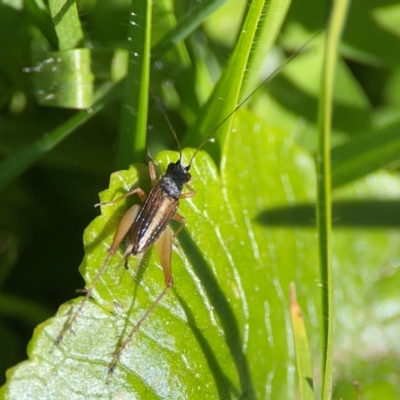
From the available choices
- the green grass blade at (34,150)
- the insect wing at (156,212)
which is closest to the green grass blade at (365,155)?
the insect wing at (156,212)

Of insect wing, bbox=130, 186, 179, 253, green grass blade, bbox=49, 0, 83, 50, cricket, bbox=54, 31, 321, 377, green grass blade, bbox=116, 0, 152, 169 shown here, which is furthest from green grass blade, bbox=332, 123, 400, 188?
green grass blade, bbox=49, 0, 83, 50

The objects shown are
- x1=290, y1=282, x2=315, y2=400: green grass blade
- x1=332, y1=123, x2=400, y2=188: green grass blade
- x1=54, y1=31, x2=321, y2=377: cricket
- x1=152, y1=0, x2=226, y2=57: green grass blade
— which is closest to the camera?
x1=290, y1=282, x2=315, y2=400: green grass blade

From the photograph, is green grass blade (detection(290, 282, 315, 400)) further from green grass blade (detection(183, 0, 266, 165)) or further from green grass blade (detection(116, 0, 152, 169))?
green grass blade (detection(116, 0, 152, 169))

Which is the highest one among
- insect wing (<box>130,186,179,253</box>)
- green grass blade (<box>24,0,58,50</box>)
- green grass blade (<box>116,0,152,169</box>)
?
green grass blade (<box>24,0,58,50</box>)

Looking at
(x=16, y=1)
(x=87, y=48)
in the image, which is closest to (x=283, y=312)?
(x=87, y=48)

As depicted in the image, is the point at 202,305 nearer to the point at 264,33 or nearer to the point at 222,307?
the point at 222,307

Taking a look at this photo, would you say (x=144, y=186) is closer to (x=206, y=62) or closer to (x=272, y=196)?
(x=272, y=196)

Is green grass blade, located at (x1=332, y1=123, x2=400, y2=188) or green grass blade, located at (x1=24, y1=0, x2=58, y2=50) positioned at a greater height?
green grass blade, located at (x1=332, y1=123, x2=400, y2=188)
